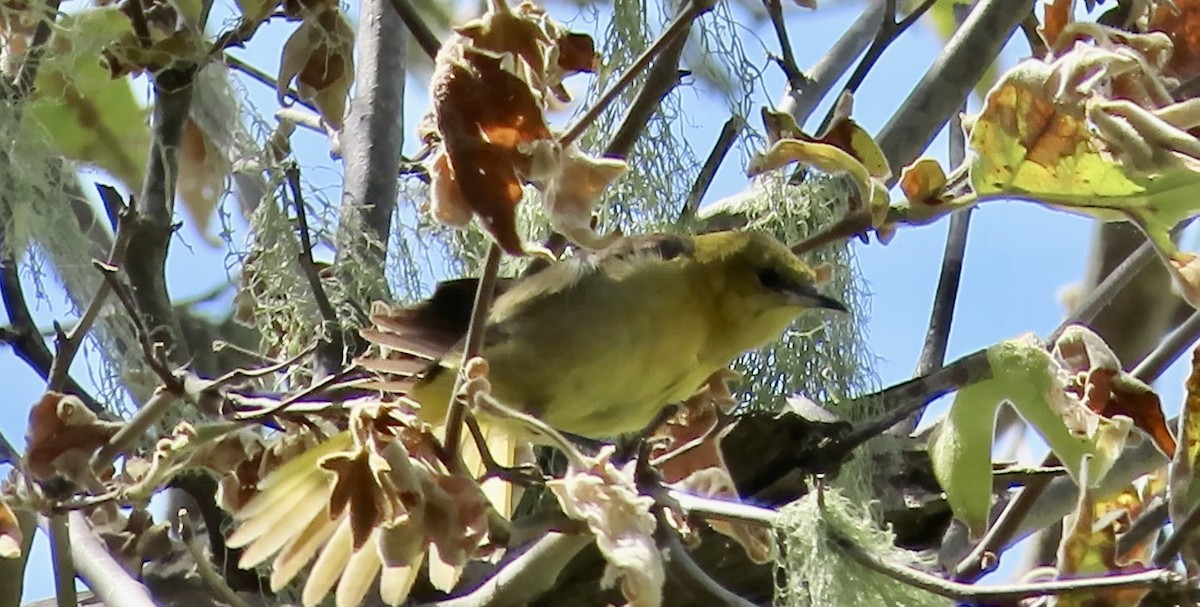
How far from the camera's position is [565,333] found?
45.2 inches

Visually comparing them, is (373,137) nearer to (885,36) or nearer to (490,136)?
(885,36)

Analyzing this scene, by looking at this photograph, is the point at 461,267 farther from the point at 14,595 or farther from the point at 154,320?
the point at 14,595

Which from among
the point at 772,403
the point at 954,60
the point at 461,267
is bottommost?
the point at 772,403

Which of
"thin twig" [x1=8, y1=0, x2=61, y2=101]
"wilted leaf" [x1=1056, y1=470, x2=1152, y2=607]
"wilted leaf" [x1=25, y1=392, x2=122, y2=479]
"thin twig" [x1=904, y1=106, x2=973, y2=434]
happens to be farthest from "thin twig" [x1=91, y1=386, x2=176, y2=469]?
"thin twig" [x1=904, y1=106, x2=973, y2=434]

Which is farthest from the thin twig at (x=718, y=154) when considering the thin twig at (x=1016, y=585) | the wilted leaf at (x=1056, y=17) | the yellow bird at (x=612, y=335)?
the thin twig at (x=1016, y=585)

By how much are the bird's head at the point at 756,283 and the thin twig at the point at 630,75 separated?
0.58 meters

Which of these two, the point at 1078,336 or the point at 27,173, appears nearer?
the point at 1078,336

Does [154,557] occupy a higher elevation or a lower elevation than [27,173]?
lower

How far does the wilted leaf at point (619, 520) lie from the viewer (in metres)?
0.56

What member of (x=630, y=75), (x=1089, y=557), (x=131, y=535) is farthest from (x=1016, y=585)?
(x=131, y=535)

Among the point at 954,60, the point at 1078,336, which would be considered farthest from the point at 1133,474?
the point at 954,60

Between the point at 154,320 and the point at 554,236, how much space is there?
43 cm

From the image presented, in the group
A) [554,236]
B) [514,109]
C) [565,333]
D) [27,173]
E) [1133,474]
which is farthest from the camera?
[565,333]

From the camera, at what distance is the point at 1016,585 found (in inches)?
24.8
